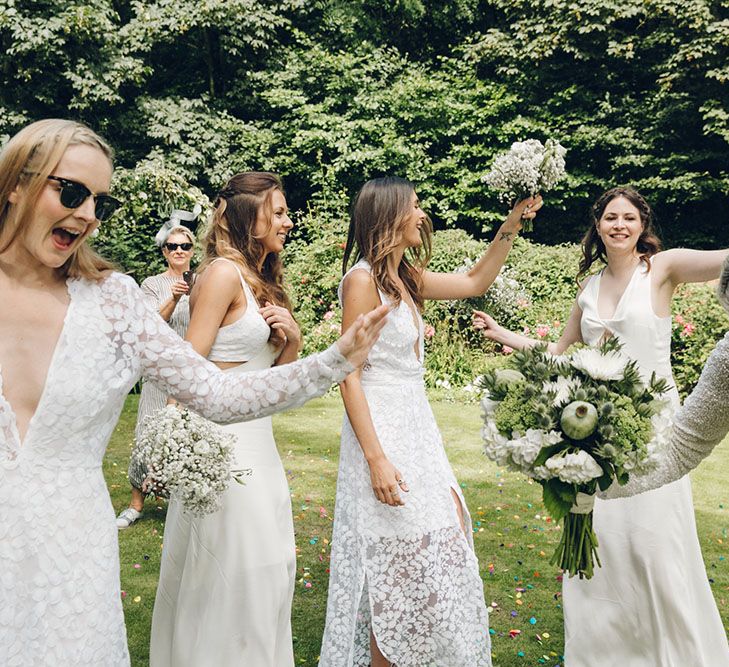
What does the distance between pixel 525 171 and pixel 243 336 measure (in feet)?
6.07

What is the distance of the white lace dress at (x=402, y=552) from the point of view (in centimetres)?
359

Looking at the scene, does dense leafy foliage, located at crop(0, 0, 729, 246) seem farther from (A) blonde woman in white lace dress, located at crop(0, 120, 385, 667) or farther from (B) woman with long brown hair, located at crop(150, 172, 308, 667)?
(A) blonde woman in white lace dress, located at crop(0, 120, 385, 667)

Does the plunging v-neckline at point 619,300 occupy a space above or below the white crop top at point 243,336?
above

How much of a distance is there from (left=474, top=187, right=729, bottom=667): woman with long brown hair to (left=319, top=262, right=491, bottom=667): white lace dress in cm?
69

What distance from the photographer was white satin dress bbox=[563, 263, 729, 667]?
12.5ft

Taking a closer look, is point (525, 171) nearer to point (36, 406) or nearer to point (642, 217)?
point (642, 217)

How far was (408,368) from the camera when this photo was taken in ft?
12.6

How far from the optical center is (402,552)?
143 inches

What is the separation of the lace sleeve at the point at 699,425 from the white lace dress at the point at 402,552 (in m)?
1.08

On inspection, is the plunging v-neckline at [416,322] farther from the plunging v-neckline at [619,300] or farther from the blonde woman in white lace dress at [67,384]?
the blonde woman in white lace dress at [67,384]

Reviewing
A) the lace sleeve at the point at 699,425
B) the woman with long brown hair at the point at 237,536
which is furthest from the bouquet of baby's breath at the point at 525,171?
the lace sleeve at the point at 699,425

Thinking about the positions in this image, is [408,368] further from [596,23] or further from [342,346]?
[596,23]

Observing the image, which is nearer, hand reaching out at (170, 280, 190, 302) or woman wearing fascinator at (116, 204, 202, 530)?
hand reaching out at (170, 280, 190, 302)

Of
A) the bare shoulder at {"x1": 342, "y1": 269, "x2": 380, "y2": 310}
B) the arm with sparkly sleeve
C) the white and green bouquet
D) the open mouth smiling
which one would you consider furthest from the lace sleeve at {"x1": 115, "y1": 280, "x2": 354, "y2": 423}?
the bare shoulder at {"x1": 342, "y1": 269, "x2": 380, "y2": 310}
